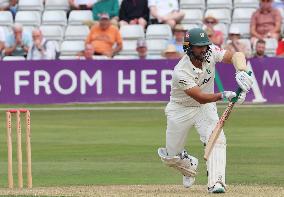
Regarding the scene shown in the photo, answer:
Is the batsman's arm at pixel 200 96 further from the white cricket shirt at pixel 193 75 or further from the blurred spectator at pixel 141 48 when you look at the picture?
the blurred spectator at pixel 141 48

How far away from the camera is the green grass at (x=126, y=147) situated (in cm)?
1104

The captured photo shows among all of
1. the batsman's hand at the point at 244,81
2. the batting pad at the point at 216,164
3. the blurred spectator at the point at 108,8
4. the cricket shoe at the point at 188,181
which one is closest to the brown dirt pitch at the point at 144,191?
the cricket shoe at the point at 188,181

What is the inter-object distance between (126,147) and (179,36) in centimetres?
645

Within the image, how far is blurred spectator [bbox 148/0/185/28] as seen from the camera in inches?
814

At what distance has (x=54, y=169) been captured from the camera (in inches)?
457

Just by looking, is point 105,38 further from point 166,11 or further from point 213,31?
point 213,31

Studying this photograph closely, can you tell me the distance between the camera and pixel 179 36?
19719mm

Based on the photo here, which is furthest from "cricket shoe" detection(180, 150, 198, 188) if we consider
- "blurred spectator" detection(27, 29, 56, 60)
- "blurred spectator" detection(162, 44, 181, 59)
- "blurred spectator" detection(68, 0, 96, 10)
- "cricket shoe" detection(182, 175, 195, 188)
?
→ "blurred spectator" detection(68, 0, 96, 10)

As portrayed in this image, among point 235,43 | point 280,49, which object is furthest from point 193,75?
point 280,49

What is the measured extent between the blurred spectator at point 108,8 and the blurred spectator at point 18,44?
1.47 meters

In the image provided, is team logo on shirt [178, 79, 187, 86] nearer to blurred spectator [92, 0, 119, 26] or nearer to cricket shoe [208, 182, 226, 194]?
cricket shoe [208, 182, 226, 194]

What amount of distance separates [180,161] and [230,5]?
1203cm

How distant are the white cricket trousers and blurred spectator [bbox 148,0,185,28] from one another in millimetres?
11318

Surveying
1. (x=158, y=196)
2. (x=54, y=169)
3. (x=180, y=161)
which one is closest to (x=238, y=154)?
(x=54, y=169)
